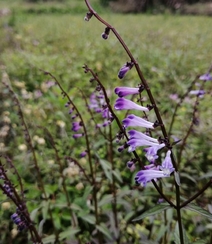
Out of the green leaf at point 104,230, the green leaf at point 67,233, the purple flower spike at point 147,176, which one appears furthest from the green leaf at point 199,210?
the green leaf at point 67,233

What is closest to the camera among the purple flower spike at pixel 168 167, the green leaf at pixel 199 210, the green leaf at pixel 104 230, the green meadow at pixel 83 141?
the purple flower spike at pixel 168 167

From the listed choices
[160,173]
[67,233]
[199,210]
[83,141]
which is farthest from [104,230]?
[83,141]

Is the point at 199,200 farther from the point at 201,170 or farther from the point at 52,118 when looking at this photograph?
the point at 52,118

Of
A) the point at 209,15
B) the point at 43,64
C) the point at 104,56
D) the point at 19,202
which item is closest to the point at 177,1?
the point at 209,15

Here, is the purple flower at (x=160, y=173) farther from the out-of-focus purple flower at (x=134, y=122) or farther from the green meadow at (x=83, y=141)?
the green meadow at (x=83, y=141)

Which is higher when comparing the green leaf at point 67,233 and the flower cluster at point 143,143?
the flower cluster at point 143,143

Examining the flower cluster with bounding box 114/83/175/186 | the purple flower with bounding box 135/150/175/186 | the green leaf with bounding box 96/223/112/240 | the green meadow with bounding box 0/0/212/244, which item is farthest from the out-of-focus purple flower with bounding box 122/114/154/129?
the green leaf with bounding box 96/223/112/240

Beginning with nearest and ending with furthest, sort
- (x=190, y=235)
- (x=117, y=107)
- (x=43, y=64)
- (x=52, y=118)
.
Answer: (x=117, y=107)
(x=190, y=235)
(x=52, y=118)
(x=43, y=64)

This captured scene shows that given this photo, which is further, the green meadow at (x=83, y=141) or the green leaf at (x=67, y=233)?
the green meadow at (x=83, y=141)

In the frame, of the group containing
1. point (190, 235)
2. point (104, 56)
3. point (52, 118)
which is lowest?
point (190, 235)

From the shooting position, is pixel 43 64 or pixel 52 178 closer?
pixel 52 178

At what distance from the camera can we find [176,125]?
3184 mm

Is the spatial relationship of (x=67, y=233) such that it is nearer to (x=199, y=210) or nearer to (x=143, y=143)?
(x=199, y=210)

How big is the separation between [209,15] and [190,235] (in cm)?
1513
